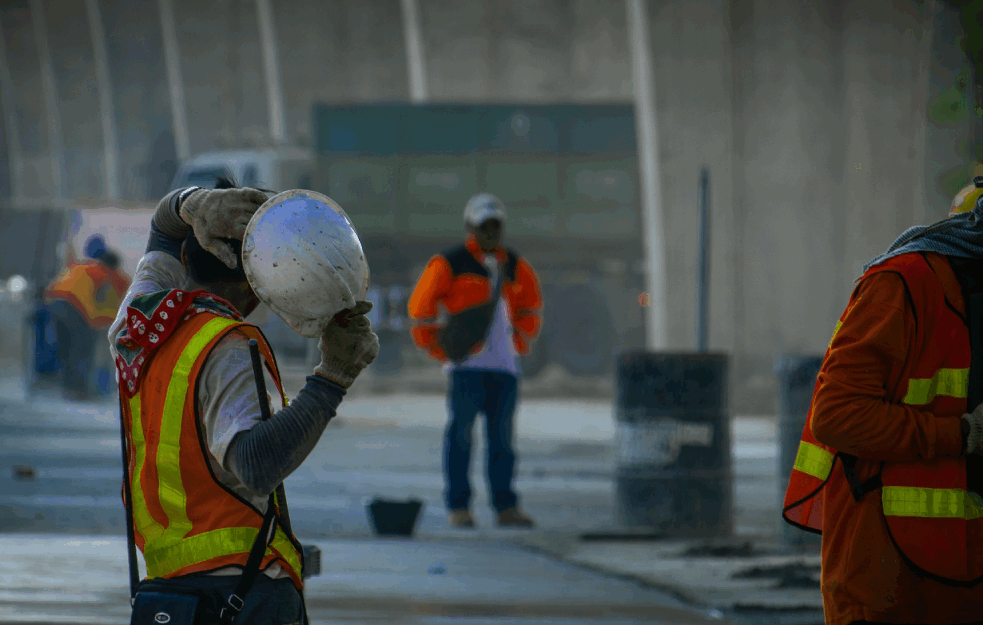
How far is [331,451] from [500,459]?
4565 mm

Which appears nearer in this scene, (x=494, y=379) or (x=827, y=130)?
(x=494, y=379)

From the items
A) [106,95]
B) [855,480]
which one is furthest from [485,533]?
[106,95]

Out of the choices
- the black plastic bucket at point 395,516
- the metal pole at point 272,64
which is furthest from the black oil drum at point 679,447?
the metal pole at point 272,64

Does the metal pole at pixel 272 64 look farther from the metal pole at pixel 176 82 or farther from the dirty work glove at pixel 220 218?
the dirty work glove at pixel 220 218

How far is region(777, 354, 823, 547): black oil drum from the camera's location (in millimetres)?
8188

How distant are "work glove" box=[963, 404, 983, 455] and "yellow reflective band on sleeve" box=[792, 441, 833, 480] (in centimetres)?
33

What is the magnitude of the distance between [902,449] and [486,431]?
5.79 m

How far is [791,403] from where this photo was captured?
830cm

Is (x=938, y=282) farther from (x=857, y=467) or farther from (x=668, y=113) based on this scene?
(x=668, y=113)

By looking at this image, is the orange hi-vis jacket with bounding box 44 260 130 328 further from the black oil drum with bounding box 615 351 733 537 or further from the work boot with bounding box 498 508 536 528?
the black oil drum with bounding box 615 351 733 537

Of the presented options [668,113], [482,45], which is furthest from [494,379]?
[482,45]

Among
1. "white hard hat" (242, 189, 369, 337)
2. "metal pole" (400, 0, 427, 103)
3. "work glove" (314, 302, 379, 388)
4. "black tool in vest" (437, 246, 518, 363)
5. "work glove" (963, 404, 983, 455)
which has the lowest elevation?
"black tool in vest" (437, 246, 518, 363)

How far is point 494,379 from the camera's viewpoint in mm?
8773

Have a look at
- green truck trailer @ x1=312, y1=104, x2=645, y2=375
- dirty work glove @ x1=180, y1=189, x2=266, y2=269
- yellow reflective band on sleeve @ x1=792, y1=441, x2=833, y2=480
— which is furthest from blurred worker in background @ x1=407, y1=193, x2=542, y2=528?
green truck trailer @ x1=312, y1=104, x2=645, y2=375
